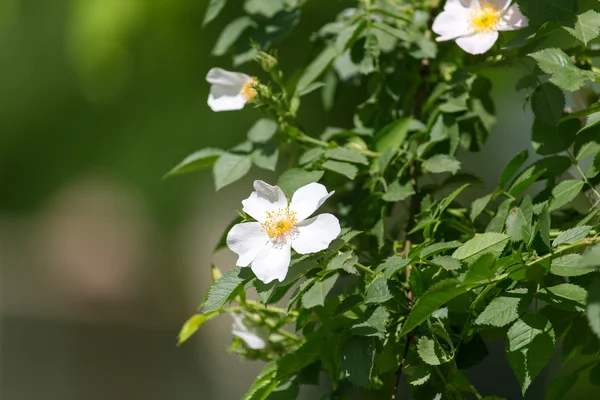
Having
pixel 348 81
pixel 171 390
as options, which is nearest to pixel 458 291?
pixel 348 81

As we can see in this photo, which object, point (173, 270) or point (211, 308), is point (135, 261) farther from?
point (211, 308)

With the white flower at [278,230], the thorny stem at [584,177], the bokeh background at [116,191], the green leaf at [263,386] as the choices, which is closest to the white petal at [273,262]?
the white flower at [278,230]

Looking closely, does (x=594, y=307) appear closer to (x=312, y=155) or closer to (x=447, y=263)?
(x=447, y=263)

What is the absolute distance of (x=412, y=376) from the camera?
478 mm

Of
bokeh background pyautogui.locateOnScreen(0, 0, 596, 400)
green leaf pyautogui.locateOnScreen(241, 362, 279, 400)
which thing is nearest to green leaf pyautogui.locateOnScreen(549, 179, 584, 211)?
green leaf pyautogui.locateOnScreen(241, 362, 279, 400)

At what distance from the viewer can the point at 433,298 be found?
399 mm

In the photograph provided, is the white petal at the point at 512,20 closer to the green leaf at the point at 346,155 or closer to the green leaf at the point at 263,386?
the green leaf at the point at 346,155

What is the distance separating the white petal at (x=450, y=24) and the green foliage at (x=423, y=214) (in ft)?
0.10

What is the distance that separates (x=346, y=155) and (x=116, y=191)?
224cm

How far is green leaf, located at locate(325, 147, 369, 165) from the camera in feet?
1.75

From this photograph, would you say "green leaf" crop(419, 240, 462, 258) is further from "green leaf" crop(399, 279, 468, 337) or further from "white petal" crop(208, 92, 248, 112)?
"white petal" crop(208, 92, 248, 112)

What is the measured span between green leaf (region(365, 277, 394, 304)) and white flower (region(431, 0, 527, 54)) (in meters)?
0.19

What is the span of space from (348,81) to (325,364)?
0.98 ft

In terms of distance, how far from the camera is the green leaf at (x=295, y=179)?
1.67 ft
